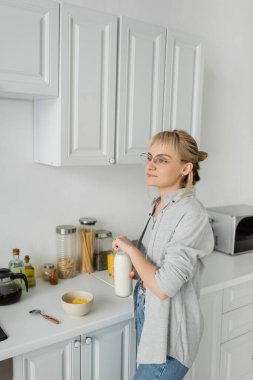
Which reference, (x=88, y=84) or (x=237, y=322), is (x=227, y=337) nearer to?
(x=237, y=322)

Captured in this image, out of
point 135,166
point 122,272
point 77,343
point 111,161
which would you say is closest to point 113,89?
point 111,161

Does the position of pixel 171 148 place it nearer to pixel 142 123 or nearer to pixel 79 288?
pixel 142 123

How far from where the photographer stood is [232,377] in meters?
2.21

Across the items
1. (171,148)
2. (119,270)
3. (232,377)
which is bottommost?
(232,377)

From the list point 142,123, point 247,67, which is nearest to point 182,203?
point 142,123

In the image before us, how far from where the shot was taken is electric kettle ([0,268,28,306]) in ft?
5.46

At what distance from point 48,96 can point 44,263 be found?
0.90m

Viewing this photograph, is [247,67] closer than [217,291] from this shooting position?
No

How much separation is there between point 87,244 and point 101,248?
0.09m

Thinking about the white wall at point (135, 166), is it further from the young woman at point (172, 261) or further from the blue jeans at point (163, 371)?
the blue jeans at point (163, 371)

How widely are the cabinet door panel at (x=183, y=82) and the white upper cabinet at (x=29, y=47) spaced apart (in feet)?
2.01

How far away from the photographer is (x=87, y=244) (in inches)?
83.7

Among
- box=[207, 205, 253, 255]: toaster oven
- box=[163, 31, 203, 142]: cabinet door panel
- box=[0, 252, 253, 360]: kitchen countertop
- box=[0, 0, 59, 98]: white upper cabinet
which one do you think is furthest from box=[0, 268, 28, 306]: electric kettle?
box=[207, 205, 253, 255]: toaster oven

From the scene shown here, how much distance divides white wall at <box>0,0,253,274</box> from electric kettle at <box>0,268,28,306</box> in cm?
26
